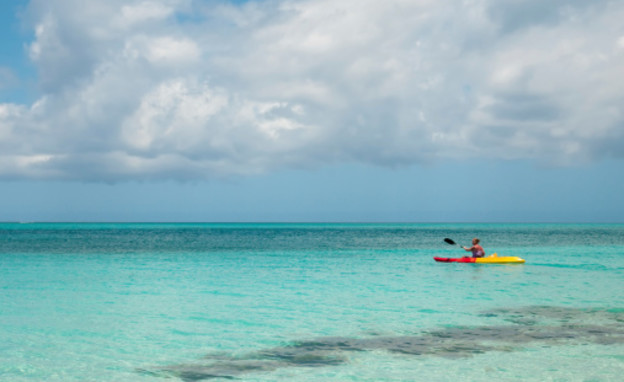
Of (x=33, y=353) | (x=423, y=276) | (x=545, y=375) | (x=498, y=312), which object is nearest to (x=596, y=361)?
(x=545, y=375)

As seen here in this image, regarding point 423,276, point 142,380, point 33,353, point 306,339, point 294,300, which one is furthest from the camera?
point 423,276

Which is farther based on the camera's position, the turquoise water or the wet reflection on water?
the wet reflection on water

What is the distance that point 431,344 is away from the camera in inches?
491

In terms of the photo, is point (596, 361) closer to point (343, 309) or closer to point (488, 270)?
point (343, 309)

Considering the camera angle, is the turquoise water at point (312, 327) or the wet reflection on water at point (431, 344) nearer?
the turquoise water at point (312, 327)

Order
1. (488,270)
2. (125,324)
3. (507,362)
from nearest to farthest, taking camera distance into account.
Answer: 1. (507,362)
2. (125,324)
3. (488,270)

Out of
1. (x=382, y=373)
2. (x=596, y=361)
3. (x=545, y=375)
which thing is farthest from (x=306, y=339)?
(x=596, y=361)

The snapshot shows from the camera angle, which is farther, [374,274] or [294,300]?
[374,274]

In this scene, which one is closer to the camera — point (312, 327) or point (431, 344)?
point (431, 344)

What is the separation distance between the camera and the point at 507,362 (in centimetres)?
1087

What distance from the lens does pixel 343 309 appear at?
56.6 ft

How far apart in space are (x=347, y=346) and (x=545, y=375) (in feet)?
13.5

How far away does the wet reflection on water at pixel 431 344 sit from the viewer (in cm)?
1075

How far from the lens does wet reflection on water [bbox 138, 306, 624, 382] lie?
423 inches
